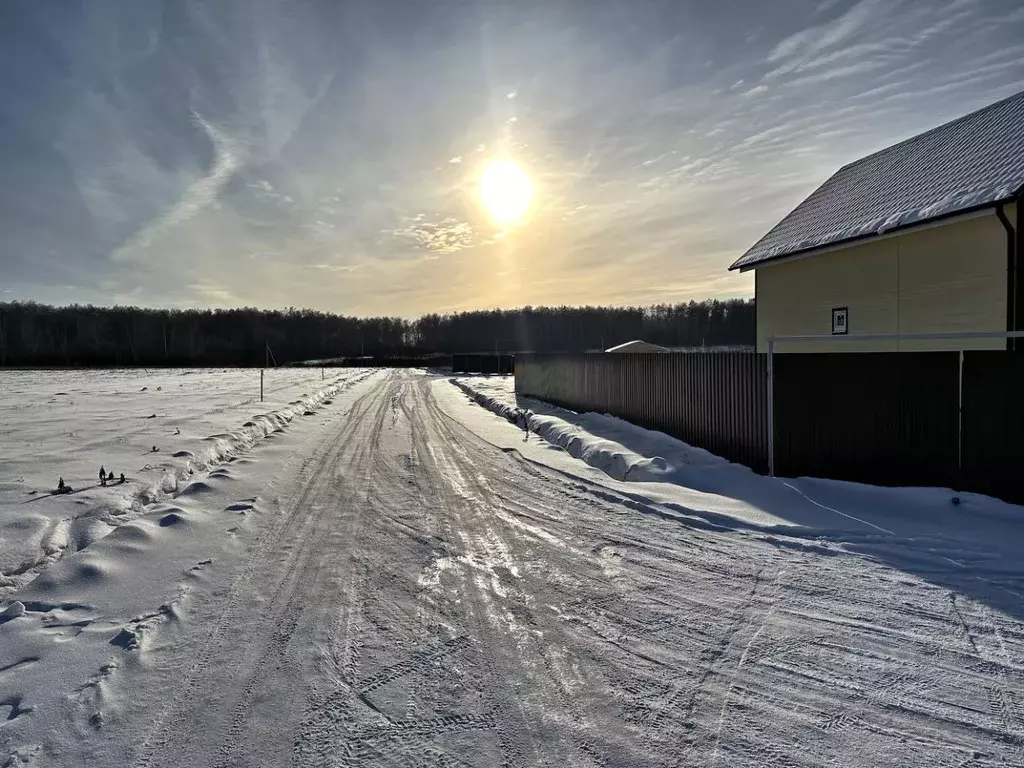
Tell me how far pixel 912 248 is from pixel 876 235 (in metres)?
0.75

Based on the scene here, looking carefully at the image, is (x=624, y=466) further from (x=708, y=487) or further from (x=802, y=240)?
(x=802, y=240)

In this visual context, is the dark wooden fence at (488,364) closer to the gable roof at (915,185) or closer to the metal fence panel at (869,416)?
the gable roof at (915,185)

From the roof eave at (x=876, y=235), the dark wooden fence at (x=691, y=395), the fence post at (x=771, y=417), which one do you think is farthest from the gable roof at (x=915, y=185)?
the fence post at (x=771, y=417)

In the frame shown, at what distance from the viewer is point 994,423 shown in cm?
671

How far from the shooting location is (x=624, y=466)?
353 inches

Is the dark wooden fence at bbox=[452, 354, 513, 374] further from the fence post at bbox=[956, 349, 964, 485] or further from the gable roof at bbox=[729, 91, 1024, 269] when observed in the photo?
the fence post at bbox=[956, 349, 964, 485]

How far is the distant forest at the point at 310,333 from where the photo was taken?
278 feet

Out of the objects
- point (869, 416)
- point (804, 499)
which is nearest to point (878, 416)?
point (869, 416)

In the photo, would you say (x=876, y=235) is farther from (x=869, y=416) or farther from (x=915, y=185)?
(x=869, y=416)

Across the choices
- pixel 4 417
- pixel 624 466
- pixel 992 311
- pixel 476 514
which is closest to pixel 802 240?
pixel 992 311

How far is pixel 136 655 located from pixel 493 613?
7.76 feet

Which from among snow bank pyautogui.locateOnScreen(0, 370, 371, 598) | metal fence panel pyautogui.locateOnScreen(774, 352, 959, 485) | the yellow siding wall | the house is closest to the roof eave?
the house

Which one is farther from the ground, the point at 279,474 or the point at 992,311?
the point at 992,311

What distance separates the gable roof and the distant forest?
70.9m
